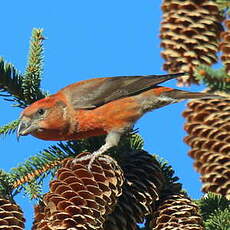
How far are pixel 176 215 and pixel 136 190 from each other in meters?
0.23

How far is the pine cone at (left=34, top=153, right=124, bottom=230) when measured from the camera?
255 cm

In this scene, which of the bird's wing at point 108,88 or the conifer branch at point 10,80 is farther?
the bird's wing at point 108,88

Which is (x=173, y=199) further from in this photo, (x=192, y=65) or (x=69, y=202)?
(x=192, y=65)

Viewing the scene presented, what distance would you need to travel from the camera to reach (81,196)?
263 centimetres

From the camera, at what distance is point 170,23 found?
3463 mm

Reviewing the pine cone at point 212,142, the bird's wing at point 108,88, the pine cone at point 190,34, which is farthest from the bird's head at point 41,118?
the pine cone at point 212,142

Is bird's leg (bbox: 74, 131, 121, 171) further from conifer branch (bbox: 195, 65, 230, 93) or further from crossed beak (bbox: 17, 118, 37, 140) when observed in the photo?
conifer branch (bbox: 195, 65, 230, 93)

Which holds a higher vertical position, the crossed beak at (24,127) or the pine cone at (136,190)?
the crossed beak at (24,127)

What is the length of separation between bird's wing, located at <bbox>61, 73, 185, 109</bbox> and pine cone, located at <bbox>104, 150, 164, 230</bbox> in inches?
40.3

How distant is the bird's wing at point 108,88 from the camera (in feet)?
13.3

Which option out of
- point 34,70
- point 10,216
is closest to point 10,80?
point 34,70

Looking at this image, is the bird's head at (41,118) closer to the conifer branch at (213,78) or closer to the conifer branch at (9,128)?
the conifer branch at (9,128)

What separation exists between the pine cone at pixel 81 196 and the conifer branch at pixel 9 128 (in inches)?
21.3

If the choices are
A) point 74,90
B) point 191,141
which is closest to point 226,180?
point 191,141
